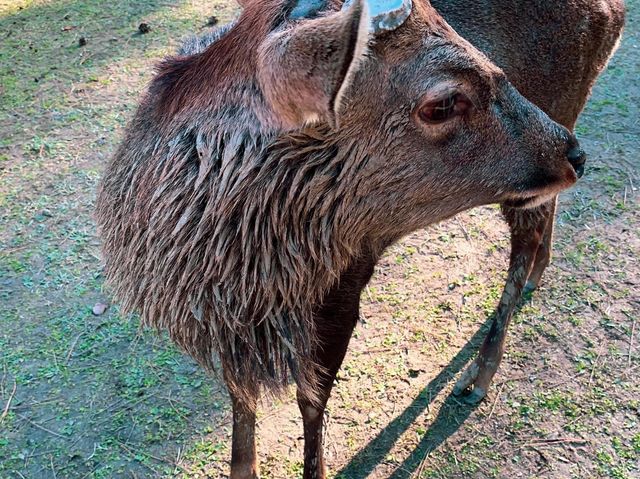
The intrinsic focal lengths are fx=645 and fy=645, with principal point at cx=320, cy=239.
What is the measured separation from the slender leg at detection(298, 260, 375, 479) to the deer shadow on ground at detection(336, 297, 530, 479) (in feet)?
1.47

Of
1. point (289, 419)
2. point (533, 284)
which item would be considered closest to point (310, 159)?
point (289, 419)

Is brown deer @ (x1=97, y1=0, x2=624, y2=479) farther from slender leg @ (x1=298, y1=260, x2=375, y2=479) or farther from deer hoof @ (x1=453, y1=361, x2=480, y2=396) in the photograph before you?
deer hoof @ (x1=453, y1=361, x2=480, y2=396)

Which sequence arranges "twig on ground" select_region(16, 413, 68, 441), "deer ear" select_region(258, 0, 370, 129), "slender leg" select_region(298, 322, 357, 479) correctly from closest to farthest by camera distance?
1. "deer ear" select_region(258, 0, 370, 129)
2. "slender leg" select_region(298, 322, 357, 479)
3. "twig on ground" select_region(16, 413, 68, 441)

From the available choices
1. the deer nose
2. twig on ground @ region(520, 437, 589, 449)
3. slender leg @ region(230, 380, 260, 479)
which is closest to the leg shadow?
twig on ground @ region(520, 437, 589, 449)

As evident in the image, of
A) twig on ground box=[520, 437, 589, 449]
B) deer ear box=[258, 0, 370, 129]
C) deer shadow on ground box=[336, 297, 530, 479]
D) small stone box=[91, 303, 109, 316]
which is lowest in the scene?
twig on ground box=[520, 437, 589, 449]

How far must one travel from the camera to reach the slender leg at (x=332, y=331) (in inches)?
104

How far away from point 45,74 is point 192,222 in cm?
462

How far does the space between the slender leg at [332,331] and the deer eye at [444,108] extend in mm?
678

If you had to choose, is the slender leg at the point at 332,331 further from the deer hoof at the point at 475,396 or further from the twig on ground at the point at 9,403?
the twig on ground at the point at 9,403

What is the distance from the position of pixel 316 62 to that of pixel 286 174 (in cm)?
58

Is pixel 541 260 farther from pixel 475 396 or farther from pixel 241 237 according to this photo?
pixel 241 237

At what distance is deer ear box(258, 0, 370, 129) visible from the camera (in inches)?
63.0

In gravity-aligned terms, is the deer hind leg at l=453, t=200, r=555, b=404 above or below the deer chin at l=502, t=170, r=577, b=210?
below

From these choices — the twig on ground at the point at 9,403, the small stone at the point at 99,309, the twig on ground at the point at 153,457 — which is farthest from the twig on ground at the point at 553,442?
the twig on ground at the point at 9,403
